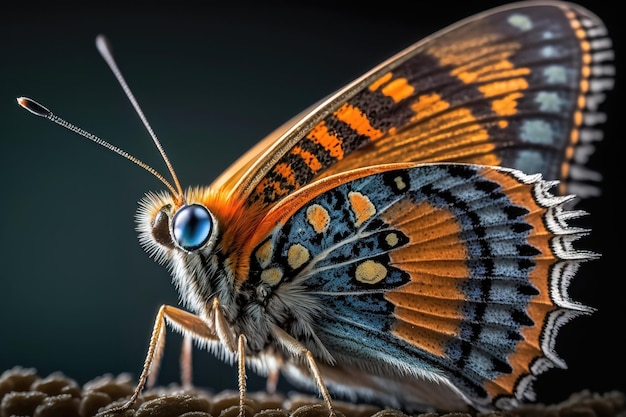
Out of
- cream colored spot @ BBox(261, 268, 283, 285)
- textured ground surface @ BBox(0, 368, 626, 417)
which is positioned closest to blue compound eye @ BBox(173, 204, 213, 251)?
cream colored spot @ BBox(261, 268, 283, 285)

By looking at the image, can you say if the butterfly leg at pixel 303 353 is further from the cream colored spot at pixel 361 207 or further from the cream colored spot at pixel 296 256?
the cream colored spot at pixel 361 207

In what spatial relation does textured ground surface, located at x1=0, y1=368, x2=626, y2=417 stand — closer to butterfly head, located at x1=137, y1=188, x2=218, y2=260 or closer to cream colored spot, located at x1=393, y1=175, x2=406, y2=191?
butterfly head, located at x1=137, y1=188, x2=218, y2=260

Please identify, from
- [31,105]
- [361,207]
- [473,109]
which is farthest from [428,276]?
[31,105]

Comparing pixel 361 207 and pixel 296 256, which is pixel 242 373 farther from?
pixel 361 207

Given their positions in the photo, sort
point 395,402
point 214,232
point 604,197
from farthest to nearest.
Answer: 1. point 604,197
2. point 395,402
3. point 214,232

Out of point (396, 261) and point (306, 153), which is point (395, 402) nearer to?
point (396, 261)

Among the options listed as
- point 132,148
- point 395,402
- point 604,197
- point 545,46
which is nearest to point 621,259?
point 604,197
